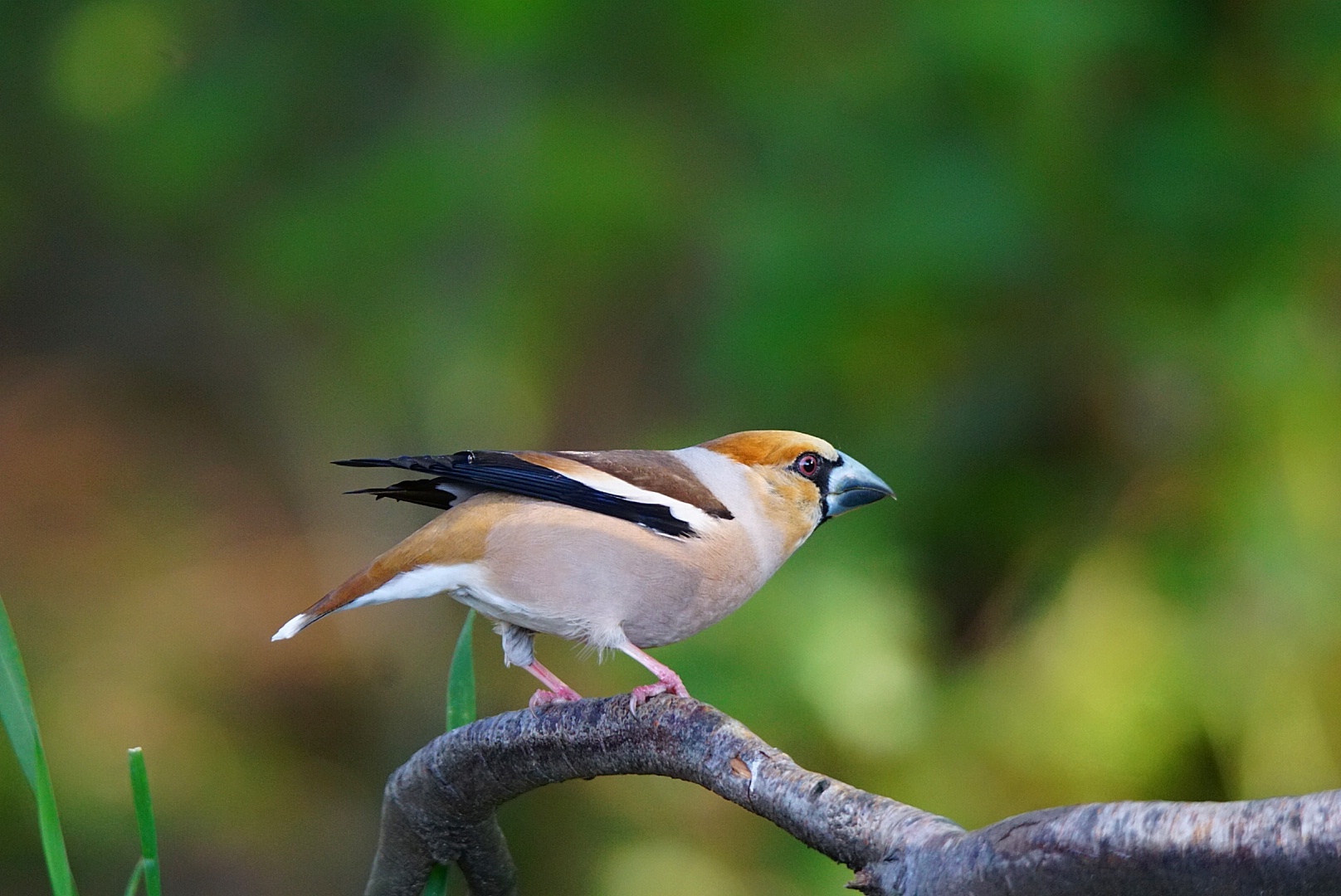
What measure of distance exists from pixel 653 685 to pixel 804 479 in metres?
0.54

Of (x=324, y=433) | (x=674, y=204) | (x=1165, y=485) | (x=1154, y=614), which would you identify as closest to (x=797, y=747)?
Answer: (x=1154, y=614)

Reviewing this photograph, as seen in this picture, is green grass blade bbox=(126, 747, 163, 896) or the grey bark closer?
the grey bark

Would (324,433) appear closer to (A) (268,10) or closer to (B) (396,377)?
(B) (396,377)

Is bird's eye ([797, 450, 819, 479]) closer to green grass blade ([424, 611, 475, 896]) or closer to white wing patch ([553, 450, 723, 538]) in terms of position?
white wing patch ([553, 450, 723, 538])

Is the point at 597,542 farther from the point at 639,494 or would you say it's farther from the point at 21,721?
the point at 21,721

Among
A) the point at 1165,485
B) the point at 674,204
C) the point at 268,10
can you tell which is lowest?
the point at 1165,485

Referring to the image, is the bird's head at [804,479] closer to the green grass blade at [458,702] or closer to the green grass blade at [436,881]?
the green grass blade at [458,702]

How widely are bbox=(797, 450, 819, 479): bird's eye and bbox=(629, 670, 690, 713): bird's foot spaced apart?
43 centimetres

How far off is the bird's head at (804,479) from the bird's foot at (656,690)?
1.22 ft

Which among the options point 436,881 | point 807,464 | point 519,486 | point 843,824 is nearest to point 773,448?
point 807,464

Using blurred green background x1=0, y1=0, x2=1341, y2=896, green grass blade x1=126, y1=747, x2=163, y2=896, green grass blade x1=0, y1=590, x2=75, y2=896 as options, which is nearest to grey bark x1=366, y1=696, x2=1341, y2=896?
green grass blade x1=126, y1=747, x2=163, y2=896

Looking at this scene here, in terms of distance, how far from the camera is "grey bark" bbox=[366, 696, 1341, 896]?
3.00 feet

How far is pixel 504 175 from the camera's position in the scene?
3.86 meters

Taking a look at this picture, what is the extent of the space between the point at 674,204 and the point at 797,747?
160 cm
